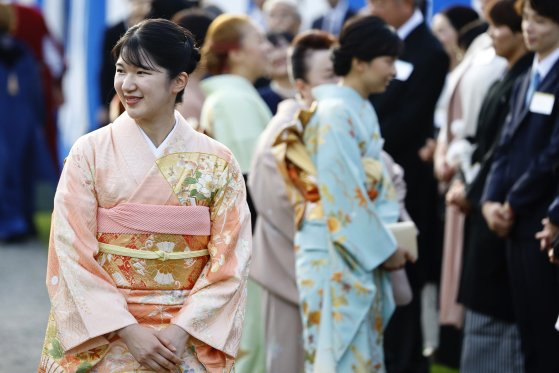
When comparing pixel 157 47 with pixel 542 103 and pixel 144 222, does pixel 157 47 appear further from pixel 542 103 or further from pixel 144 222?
pixel 542 103

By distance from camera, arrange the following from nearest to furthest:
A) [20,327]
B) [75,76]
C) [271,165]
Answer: [271,165] < [20,327] < [75,76]

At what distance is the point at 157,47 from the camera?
372 centimetres

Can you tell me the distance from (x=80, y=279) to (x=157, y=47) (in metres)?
0.75

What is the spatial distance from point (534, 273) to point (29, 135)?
698cm

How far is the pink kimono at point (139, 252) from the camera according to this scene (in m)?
3.63

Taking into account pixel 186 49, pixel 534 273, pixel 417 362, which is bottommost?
pixel 417 362

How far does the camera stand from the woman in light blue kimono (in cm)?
505

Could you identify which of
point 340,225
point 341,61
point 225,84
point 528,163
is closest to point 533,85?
point 528,163

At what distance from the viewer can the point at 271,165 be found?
5.54 m

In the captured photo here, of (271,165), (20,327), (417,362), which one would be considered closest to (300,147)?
(271,165)

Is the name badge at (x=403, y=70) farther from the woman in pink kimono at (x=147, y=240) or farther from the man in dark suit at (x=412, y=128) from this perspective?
the woman in pink kimono at (x=147, y=240)

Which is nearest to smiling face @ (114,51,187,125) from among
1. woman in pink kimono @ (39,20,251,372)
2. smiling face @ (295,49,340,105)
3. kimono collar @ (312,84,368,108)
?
woman in pink kimono @ (39,20,251,372)

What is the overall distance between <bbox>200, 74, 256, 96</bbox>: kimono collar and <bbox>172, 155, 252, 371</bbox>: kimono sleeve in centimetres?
222

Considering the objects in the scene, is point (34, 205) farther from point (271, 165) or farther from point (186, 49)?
point (186, 49)
